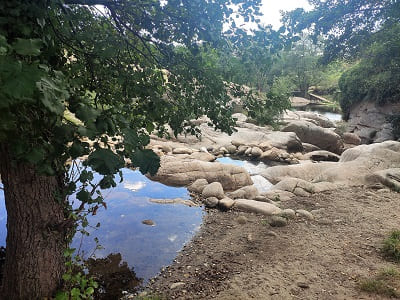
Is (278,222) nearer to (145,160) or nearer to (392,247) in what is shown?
(392,247)

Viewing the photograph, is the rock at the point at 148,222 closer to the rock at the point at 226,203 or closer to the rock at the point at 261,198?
the rock at the point at 226,203

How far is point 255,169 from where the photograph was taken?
49.6 feet

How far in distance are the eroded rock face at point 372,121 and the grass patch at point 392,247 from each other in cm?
1638

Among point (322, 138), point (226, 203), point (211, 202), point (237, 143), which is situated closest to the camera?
point (226, 203)

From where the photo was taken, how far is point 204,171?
38.8 feet

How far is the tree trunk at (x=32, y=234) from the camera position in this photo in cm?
349

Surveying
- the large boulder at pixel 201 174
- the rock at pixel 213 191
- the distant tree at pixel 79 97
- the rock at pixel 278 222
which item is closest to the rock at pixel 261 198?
the rock at pixel 213 191

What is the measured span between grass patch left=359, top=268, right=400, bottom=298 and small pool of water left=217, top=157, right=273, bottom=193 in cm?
639

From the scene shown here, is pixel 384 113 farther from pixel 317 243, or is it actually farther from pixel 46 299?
pixel 46 299

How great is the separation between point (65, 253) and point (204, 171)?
26.6ft

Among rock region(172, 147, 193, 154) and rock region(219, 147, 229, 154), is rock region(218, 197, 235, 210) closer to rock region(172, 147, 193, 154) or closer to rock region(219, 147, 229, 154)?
rock region(172, 147, 193, 154)

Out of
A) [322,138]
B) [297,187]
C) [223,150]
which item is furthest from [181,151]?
[322,138]

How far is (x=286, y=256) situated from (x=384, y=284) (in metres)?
1.77

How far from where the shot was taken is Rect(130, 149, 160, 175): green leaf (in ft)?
5.12
